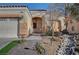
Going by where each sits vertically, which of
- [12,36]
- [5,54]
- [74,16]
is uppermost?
[74,16]

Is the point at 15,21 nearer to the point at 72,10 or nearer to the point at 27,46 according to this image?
the point at 27,46

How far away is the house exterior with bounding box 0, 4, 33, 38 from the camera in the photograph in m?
3.69

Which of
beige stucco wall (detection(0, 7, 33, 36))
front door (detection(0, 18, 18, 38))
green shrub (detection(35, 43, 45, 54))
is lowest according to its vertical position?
green shrub (detection(35, 43, 45, 54))

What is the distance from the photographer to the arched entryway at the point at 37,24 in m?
3.68

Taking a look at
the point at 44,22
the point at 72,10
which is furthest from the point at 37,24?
the point at 72,10

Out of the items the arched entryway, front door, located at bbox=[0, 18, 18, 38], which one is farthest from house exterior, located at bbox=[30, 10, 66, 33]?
front door, located at bbox=[0, 18, 18, 38]

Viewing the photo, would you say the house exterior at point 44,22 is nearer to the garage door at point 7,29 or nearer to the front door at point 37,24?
the front door at point 37,24

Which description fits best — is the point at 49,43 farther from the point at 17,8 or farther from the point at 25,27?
the point at 17,8

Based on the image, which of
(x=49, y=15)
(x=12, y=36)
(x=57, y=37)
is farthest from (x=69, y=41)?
(x=12, y=36)

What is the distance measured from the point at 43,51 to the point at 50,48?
0.10 m

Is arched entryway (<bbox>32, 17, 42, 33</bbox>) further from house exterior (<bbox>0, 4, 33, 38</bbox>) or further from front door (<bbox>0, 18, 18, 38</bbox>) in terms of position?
front door (<bbox>0, 18, 18, 38</bbox>)

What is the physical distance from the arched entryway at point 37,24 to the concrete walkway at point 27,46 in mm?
97

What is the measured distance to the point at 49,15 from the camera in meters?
3.75

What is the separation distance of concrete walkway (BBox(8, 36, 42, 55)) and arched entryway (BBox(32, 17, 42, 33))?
97mm
